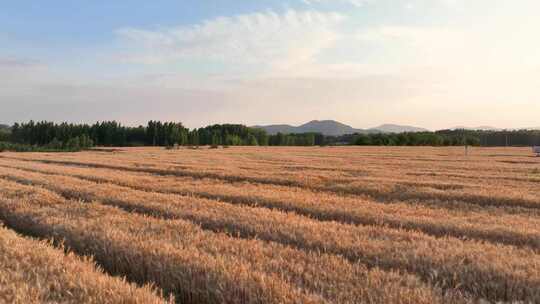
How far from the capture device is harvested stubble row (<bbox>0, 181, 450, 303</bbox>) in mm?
5266

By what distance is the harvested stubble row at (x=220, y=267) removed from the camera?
527 cm

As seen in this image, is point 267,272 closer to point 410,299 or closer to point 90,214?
A: point 410,299

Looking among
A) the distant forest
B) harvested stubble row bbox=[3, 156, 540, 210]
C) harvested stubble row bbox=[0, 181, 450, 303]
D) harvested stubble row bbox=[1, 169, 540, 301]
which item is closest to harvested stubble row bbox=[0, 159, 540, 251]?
harvested stubble row bbox=[1, 169, 540, 301]

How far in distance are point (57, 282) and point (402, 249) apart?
5.42 metres

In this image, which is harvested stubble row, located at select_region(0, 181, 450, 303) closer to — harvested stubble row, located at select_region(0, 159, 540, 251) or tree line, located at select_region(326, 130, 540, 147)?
harvested stubble row, located at select_region(0, 159, 540, 251)

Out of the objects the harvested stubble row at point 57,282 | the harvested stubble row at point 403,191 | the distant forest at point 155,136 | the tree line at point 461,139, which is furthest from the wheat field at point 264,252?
the distant forest at point 155,136

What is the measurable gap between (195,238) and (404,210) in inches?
270

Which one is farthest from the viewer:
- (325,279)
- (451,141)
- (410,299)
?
(451,141)

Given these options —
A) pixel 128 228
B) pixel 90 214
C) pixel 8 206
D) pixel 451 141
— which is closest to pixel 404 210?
pixel 128 228

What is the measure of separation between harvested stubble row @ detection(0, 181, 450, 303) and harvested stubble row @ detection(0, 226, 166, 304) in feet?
1.95

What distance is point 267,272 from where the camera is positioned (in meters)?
6.08

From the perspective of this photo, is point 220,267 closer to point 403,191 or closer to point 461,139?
point 403,191

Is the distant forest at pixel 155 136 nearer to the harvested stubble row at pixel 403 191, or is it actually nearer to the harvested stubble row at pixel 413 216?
the harvested stubble row at pixel 403 191

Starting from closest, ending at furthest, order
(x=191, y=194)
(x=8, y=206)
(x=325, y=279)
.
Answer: (x=325, y=279) < (x=8, y=206) < (x=191, y=194)
